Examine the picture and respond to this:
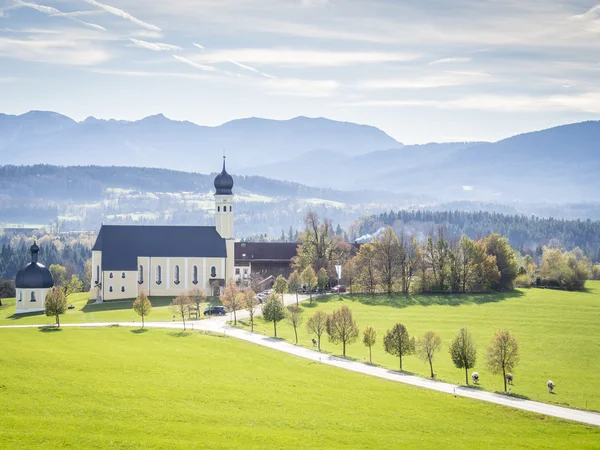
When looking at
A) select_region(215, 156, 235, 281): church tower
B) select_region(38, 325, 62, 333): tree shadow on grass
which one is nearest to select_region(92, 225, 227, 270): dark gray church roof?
select_region(215, 156, 235, 281): church tower

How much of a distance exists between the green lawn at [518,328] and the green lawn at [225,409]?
7.89 m

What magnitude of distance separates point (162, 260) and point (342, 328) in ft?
152

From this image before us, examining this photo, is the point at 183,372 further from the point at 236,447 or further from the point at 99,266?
the point at 99,266

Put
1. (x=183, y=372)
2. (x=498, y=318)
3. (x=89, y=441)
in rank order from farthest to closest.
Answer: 1. (x=498, y=318)
2. (x=183, y=372)
3. (x=89, y=441)

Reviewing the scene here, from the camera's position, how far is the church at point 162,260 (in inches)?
3974

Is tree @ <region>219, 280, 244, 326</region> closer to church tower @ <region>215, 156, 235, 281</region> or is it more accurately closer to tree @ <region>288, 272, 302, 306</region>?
tree @ <region>288, 272, 302, 306</region>

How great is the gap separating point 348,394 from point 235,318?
3093 cm

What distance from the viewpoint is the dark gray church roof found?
101812 millimetres

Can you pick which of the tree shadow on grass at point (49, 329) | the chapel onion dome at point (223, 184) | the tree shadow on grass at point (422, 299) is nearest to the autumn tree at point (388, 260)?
the tree shadow on grass at point (422, 299)

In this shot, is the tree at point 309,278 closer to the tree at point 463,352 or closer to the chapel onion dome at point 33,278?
the chapel onion dome at point 33,278

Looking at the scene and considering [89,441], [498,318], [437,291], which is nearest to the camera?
[89,441]

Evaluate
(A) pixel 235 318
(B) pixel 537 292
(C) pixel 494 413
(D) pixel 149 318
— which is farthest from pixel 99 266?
(C) pixel 494 413

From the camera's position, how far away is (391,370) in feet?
185

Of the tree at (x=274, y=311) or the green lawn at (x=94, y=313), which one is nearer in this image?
the tree at (x=274, y=311)
